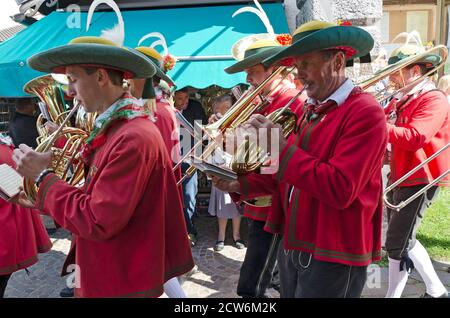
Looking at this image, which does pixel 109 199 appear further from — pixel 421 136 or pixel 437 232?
pixel 437 232

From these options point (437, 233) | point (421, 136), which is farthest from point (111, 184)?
point (437, 233)

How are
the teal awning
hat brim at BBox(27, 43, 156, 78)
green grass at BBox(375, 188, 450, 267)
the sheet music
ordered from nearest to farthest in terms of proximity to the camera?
hat brim at BBox(27, 43, 156, 78) < the sheet music < green grass at BBox(375, 188, 450, 267) < the teal awning

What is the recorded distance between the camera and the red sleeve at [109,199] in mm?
1753

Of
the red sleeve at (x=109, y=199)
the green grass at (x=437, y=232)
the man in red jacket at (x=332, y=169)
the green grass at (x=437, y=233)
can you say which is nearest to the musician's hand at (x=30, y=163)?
the red sleeve at (x=109, y=199)

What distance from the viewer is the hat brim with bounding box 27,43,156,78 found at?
1.85m

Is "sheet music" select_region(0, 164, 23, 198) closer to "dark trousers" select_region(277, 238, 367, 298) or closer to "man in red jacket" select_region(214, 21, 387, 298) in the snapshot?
"man in red jacket" select_region(214, 21, 387, 298)

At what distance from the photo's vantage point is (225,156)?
8.28 feet

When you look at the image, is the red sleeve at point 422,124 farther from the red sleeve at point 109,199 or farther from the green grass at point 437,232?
the red sleeve at point 109,199

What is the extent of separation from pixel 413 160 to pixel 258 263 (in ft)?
5.45

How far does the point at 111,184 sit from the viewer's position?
1.77 metres

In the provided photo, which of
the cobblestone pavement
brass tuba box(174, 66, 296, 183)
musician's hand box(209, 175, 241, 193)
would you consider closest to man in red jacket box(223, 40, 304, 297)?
brass tuba box(174, 66, 296, 183)

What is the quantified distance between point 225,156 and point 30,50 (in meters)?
5.45

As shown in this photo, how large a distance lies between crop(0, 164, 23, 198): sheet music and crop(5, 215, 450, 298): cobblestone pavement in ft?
5.51

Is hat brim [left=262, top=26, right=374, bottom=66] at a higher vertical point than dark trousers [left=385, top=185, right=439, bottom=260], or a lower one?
higher
